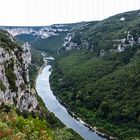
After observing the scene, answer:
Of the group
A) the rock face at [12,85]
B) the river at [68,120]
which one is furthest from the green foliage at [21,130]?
the river at [68,120]

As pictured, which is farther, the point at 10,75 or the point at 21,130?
the point at 10,75

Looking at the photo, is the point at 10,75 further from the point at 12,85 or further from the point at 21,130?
the point at 21,130

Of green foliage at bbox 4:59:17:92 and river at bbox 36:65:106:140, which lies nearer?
green foliage at bbox 4:59:17:92

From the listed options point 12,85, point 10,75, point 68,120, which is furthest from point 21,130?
point 68,120

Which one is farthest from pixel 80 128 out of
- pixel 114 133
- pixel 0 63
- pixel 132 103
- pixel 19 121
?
pixel 19 121

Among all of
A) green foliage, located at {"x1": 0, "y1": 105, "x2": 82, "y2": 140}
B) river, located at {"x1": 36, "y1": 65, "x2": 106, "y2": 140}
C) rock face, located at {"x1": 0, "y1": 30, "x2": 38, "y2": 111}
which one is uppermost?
green foliage, located at {"x1": 0, "y1": 105, "x2": 82, "y2": 140}

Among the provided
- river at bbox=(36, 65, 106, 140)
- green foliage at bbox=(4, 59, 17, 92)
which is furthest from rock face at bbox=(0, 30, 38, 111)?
river at bbox=(36, 65, 106, 140)

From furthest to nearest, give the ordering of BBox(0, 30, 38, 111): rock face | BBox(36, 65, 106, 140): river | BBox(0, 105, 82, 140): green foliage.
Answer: BBox(36, 65, 106, 140): river < BBox(0, 30, 38, 111): rock face < BBox(0, 105, 82, 140): green foliage

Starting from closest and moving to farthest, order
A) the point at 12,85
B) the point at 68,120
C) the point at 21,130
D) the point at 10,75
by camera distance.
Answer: the point at 21,130, the point at 12,85, the point at 10,75, the point at 68,120

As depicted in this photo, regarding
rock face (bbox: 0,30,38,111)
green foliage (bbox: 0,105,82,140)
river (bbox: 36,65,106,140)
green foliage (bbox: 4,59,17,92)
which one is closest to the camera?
green foliage (bbox: 0,105,82,140)

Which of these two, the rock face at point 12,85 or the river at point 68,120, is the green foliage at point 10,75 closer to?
the rock face at point 12,85

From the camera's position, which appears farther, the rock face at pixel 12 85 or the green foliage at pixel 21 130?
the rock face at pixel 12 85

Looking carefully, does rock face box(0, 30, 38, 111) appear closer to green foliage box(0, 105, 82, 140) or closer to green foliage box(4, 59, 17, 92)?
green foliage box(4, 59, 17, 92)

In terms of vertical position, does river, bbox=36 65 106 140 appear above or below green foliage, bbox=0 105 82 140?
below
